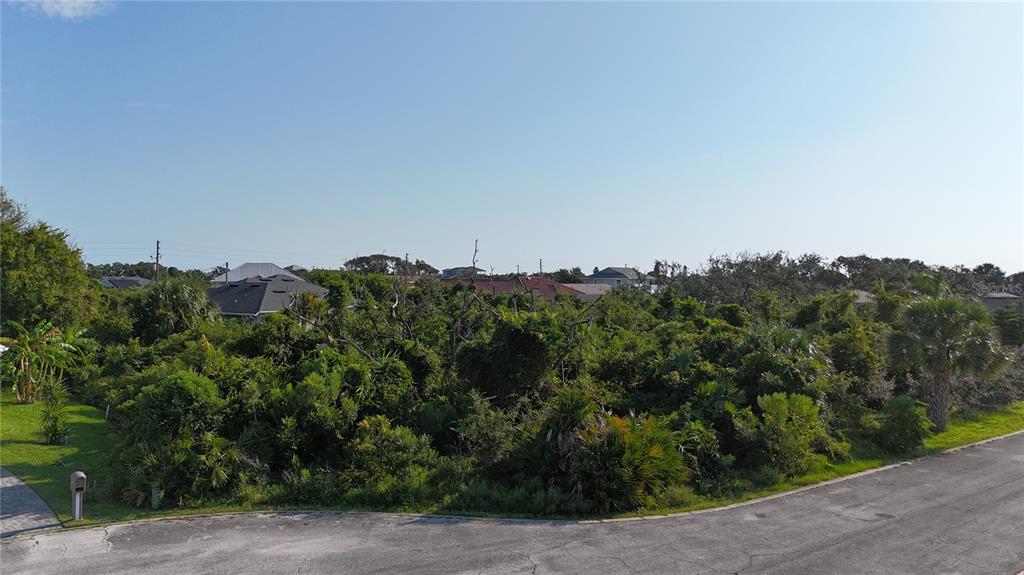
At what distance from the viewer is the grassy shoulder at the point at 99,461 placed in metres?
10.3

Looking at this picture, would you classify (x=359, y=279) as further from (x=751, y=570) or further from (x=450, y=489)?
(x=751, y=570)

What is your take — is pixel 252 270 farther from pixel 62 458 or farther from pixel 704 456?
pixel 704 456

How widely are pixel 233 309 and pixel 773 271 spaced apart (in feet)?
123

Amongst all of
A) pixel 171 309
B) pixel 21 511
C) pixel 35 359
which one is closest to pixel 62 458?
pixel 21 511

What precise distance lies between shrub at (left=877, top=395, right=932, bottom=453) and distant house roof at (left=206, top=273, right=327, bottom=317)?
99.9 feet

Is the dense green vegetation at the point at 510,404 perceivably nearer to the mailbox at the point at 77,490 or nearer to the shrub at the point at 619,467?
the shrub at the point at 619,467

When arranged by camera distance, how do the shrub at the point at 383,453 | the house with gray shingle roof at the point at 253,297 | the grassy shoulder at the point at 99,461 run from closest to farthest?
the grassy shoulder at the point at 99,461 < the shrub at the point at 383,453 < the house with gray shingle roof at the point at 253,297

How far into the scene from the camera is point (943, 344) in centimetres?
1678

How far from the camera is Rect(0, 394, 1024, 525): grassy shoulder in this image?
33.9ft

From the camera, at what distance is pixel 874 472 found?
13.5 metres

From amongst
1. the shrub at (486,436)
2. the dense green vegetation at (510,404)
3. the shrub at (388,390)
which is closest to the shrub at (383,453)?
the dense green vegetation at (510,404)

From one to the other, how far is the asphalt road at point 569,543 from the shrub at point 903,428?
141 inches

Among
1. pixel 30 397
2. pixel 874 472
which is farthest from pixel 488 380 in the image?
pixel 30 397

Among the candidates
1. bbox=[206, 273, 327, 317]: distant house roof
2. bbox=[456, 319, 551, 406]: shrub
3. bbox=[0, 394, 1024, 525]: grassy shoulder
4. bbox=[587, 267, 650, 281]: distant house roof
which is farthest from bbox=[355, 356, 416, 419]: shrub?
bbox=[587, 267, 650, 281]: distant house roof
